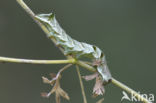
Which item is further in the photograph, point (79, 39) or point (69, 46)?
point (79, 39)

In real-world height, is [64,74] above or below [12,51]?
below

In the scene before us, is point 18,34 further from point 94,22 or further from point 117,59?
point 117,59

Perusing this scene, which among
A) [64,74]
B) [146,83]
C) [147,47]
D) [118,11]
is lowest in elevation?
[146,83]

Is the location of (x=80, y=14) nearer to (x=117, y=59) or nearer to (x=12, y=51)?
(x=117, y=59)

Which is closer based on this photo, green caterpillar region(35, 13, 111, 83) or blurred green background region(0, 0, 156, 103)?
green caterpillar region(35, 13, 111, 83)

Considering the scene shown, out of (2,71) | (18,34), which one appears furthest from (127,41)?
(2,71)

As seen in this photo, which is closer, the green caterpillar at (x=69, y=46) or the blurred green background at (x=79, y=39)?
the green caterpillar at (x=69, y=46)

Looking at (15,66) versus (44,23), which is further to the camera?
(15,66)

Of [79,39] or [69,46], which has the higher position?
Result: [79,39]
